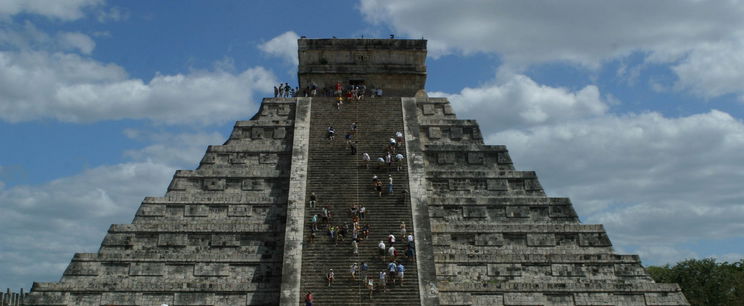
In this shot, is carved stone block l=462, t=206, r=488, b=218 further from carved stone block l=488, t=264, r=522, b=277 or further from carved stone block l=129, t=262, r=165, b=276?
carved stone block l=129, t=262, r=165, b=276

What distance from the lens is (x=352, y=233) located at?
74.8 feet

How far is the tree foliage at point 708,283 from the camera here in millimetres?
37550

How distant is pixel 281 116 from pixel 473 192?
314 inches

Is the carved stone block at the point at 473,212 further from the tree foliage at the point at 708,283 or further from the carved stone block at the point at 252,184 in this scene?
the tree foliage at the point at 708,283

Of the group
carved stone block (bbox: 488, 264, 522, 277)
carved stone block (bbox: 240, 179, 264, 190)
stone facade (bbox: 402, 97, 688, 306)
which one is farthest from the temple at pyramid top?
carved stone block (bbox: 488, 264, 522, 277)

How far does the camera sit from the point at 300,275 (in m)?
21.4

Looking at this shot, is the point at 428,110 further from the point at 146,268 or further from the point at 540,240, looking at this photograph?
the point at 146,268

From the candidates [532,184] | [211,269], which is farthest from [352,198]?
[532,184]

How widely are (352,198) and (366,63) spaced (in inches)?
369

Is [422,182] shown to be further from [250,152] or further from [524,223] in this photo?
[250,152]

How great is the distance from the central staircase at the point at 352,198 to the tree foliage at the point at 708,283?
64.9ft

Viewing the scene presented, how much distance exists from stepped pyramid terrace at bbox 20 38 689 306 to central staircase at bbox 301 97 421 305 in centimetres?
5

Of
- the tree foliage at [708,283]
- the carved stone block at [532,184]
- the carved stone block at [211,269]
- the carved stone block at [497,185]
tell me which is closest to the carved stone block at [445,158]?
the carved stone block at [497,185]

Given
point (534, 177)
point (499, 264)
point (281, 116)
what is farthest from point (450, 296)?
point (281, 116)
